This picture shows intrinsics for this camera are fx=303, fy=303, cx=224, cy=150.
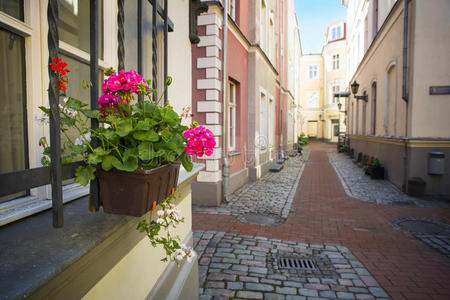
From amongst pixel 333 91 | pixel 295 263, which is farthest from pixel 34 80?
pixel 333 91

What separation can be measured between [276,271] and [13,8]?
3495 mm

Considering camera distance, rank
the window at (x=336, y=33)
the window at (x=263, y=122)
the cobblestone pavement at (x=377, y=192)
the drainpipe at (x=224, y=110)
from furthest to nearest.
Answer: the window at (x=336, y=33), the window at (x=263, y=122), the cobblestone pavement at (x=377, y=192), the drainpipe at (x=224, y=110)

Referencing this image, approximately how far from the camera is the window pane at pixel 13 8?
1.41 meters

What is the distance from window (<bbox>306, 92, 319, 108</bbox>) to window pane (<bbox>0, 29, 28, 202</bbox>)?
40.3 meters

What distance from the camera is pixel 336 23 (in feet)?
124

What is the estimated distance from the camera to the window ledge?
2.79 feet

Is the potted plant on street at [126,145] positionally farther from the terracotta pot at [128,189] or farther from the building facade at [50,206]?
the building facade at [50,206]

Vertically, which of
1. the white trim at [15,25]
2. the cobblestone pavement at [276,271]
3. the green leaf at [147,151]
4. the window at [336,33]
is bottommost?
the cobblestone pavement at [276,271]

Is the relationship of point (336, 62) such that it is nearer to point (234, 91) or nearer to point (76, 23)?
point (234, 91)

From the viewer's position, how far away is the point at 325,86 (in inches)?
1433

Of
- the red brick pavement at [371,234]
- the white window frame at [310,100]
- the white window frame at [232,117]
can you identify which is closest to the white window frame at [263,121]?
the white window frame at [232,117]

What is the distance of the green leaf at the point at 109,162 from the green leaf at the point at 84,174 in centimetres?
6

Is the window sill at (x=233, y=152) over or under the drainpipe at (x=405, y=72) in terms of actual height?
under

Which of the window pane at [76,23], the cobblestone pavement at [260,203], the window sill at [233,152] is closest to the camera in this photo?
the window pane at [76,23]
